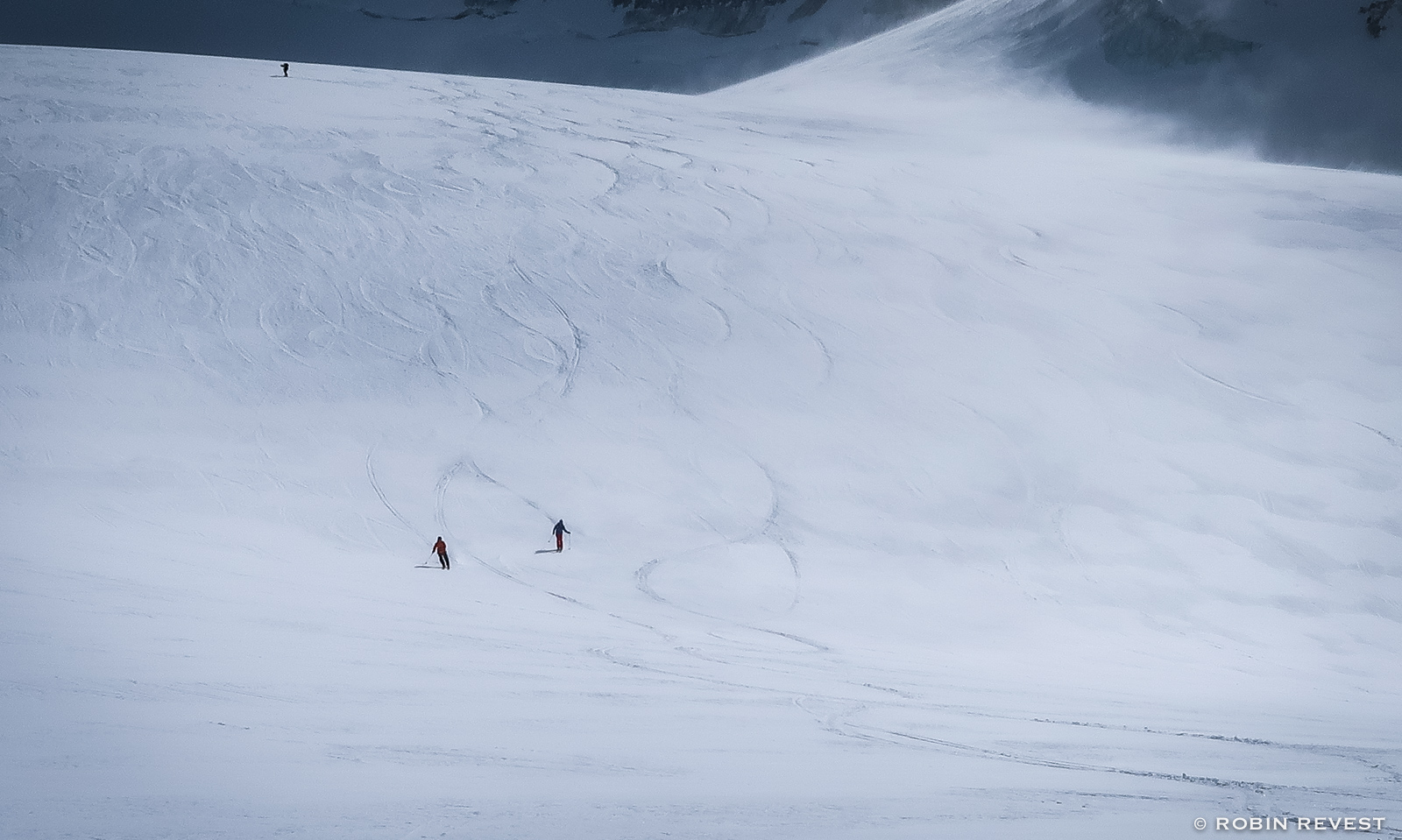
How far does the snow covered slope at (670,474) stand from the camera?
15.4ft

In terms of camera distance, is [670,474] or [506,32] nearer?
[670,474]

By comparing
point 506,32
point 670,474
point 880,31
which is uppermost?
point 880,31

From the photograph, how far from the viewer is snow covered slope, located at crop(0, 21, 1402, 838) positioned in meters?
4.70

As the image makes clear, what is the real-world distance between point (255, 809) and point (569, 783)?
4.00 ft

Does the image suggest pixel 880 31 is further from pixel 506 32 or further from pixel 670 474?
pixel 670 474

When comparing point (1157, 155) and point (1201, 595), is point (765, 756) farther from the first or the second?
point (1157, 155)

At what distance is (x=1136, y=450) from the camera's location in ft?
37.4

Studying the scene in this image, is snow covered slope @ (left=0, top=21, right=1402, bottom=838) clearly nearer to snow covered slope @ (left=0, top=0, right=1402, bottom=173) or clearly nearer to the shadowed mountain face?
snow covered slope @ (left=0, top=0, right=1402, bottom=173)

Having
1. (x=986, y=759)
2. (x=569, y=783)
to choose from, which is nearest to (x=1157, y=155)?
(x=986, y=759)

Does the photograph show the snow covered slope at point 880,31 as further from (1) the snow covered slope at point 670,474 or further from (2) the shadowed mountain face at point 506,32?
(1) the snow covered slope at point 670,474

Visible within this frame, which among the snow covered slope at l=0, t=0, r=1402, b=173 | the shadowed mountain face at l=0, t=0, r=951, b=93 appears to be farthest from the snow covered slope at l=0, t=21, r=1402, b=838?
the shadowed mountain face at l=0, t=0, r=951, b=93

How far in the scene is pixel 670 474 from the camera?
10977 millimetres

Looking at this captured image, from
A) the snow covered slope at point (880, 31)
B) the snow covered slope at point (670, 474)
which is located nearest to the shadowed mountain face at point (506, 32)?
the snow covered slope at point (880, 31)

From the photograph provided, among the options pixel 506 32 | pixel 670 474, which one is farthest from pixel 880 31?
pixel 670 474
